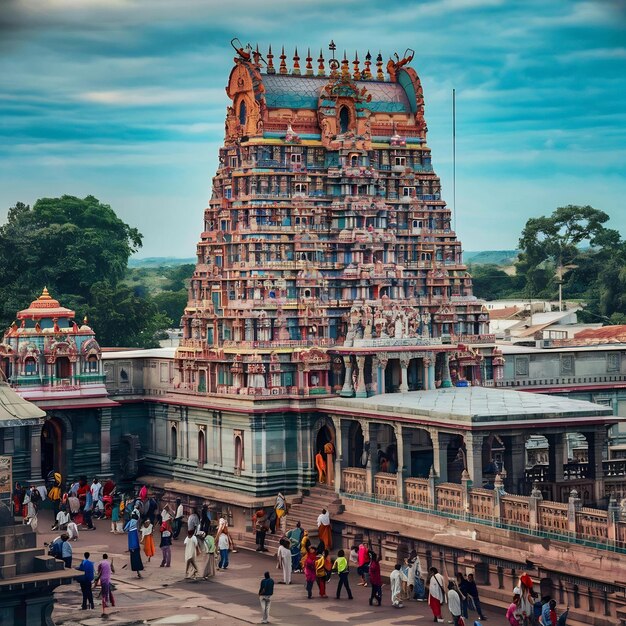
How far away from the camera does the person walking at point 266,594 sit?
129 feet

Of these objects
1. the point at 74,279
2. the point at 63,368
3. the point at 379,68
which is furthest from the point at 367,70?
the point at 74,279

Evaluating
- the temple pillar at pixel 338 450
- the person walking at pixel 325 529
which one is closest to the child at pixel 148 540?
the person walking at pixel 325 529

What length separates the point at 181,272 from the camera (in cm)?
16338

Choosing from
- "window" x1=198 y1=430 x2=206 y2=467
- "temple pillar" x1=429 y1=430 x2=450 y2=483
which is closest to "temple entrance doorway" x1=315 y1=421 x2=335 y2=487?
"window" x1=198 y1=430 x2=206 y2=467

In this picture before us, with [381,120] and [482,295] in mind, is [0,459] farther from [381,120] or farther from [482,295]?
[482,295]

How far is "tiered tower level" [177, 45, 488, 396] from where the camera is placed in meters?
52.0

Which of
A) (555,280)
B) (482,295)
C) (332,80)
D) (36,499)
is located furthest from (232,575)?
(482,295)

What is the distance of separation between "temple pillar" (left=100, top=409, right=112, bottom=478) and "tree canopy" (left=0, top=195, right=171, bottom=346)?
26704 millimetres

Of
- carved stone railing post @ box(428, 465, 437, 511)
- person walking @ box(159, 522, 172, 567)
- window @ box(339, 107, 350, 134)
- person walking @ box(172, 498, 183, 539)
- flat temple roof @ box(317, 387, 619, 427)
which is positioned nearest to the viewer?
flat temple roof @ box(317, 387, 619, 427)

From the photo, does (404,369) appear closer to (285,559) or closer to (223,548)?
(223,548)

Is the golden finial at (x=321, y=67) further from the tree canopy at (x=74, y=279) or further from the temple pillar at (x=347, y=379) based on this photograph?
the tree canopy at (x=74, y=279)

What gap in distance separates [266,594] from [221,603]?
2715mm

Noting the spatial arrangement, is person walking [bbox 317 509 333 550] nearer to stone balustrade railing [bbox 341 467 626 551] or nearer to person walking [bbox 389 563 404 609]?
stone balustrade railing [bbox 341 467 626 551]

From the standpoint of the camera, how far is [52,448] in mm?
57219
